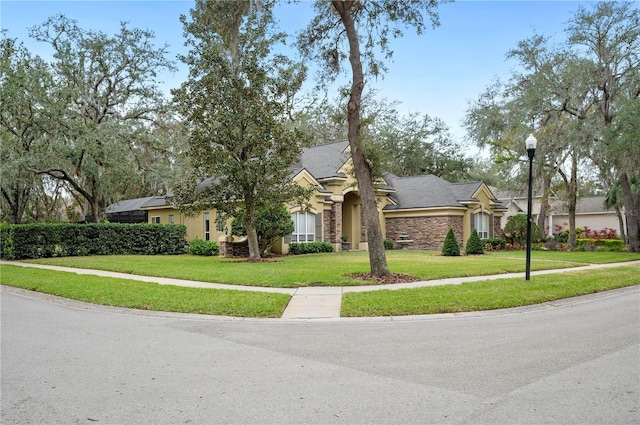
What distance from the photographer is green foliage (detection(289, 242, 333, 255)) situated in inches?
998

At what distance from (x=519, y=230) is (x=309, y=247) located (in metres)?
14.4

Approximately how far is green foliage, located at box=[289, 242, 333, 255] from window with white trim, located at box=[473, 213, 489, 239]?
1069 cm

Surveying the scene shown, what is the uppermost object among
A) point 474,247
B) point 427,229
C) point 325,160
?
point 325,160

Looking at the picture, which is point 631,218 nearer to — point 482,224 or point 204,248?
point 482,224

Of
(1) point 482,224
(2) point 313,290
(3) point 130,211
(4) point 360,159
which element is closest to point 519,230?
(1) point 482,224

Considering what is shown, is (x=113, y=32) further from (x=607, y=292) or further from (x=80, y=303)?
(x=607, y=292)

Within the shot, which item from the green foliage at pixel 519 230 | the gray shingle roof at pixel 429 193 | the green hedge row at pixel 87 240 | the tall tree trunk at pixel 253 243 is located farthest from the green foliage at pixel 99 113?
the green foliage at pixel 519 230

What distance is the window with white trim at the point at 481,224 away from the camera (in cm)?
3191

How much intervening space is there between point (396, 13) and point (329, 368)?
1242 centimetres

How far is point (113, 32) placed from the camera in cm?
2728

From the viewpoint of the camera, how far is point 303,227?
26906 mm

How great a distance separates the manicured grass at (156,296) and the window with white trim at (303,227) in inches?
520

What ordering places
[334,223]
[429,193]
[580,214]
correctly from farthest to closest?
[580,214]
[429,193]
[334,223]

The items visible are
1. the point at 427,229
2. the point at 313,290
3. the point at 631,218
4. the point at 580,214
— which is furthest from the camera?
the point at 580,214
